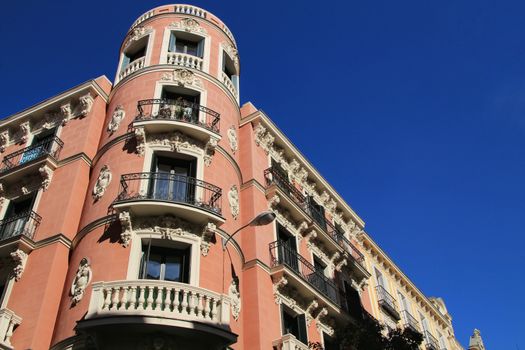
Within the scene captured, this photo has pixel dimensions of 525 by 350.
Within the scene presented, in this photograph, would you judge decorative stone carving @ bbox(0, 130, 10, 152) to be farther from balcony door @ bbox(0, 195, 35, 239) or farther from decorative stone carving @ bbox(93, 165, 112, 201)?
decorative stone carving @ bbox(93, 165, 112, 201)

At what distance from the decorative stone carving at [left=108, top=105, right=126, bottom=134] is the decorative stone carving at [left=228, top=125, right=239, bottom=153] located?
15.2ft

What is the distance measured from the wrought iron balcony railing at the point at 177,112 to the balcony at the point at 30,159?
4112 mm

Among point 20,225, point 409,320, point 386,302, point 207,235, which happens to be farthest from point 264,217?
point 409,320

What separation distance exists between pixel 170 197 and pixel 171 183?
2.60 ft

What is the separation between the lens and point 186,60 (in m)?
24.8

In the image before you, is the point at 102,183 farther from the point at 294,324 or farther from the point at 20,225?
the point at 294,324

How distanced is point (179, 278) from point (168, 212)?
2.27 metres

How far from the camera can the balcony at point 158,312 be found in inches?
575

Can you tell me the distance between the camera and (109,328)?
1468 cm

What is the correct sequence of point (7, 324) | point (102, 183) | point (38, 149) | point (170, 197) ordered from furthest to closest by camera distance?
point (38, 149) → point (102, 183) → point (170, 197) → point (7, 324)

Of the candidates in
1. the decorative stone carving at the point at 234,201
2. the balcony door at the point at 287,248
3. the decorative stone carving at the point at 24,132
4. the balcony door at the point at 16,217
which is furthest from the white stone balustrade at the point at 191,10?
the balcony door at the point at 16,217

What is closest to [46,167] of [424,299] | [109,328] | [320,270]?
[109,328]

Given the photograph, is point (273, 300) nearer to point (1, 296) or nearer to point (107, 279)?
point (107, 279)

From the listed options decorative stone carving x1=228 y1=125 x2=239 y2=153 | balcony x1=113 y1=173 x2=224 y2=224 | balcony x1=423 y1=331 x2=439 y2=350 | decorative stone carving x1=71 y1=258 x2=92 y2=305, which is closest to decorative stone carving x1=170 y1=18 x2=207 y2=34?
decorative stone carving x1=228 y1=125 x2=239 y2=153
